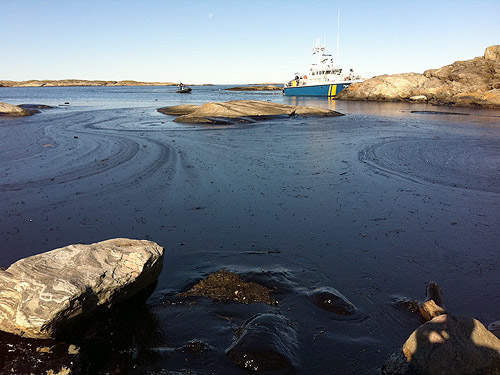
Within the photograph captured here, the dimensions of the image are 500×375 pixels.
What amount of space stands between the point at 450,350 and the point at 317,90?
260 ft

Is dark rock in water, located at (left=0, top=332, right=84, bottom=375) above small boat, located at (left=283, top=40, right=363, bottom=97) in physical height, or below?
below

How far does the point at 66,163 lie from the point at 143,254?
11510 millimetres

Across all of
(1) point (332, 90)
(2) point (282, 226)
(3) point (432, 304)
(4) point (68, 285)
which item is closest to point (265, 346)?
(4) point (68, 285)

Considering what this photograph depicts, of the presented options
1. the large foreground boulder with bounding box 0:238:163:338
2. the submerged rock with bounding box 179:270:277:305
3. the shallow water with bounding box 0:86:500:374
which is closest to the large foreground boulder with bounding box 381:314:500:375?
the shallow water with bounding box 0:86:500:374

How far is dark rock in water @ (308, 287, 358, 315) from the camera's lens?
5625 millimetres

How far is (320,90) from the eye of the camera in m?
77.6

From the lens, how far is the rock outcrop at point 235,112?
99.2 feet

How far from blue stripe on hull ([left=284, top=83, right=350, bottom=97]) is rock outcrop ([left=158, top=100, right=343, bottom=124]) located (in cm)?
4178

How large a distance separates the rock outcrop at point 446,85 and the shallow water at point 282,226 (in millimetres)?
39737

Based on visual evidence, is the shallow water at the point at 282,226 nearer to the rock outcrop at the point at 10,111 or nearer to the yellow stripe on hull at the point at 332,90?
the rock outcrop at the point at 10,111

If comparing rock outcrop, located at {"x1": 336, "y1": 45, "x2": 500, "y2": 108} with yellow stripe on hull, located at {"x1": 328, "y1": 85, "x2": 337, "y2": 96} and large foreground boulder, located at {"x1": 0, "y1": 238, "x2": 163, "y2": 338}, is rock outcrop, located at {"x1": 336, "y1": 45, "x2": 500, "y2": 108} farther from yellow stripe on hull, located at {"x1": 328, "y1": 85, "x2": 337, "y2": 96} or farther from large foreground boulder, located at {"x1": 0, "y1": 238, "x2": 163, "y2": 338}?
large foreground boulder, located at {"x1": 0, "y1": 238, "x2": 163, "y2": 338}

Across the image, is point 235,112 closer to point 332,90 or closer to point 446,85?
point 446,85

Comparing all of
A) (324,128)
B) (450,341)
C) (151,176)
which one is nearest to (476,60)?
(324,128)

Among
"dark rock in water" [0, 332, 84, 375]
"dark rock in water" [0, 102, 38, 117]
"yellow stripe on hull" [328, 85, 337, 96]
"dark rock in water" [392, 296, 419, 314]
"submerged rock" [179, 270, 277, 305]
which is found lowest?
"dark rock in water" [392, 296, 419, 314]
